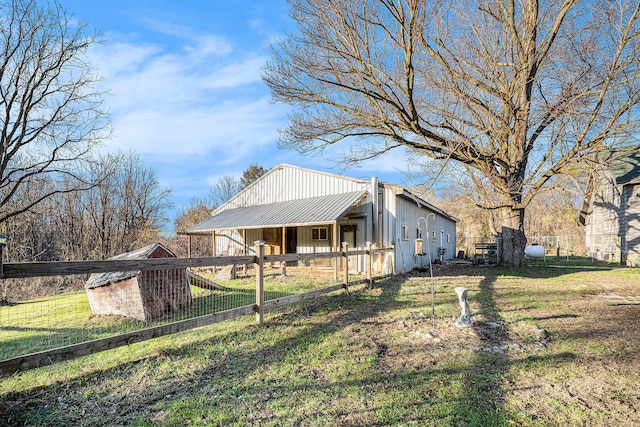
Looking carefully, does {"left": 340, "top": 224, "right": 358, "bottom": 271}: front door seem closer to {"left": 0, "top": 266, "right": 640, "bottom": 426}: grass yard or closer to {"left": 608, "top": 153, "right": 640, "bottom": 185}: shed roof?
{"left": 0, "top": 266, "right": 640, "bottom": 426}: grass yard

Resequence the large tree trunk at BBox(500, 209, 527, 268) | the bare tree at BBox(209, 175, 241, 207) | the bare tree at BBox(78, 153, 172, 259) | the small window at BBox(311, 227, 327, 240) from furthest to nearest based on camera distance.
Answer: the bare tree at BBox(209, 175, 241, 207), the bare tree at BBox(78, 153, 172, 259), the small window at BBox(311, 227, 327, 240), the large tree trunk at BBox(500, 209, 527, 268)

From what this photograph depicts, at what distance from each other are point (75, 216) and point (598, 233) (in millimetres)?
32287

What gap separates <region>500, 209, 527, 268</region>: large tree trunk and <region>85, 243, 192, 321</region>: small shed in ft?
42.1

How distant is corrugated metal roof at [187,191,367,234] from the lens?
1259cm

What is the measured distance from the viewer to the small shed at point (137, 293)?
6535 mm

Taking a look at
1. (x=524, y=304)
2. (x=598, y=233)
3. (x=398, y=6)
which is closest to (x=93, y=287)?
(x=524, y=304)

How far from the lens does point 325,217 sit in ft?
39.6

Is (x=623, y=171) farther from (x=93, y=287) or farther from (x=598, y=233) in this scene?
(x=93, y=287)

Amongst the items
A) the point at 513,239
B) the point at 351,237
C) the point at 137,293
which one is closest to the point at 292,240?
the point at 351,237

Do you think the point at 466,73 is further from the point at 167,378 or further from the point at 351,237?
the point at 167,378

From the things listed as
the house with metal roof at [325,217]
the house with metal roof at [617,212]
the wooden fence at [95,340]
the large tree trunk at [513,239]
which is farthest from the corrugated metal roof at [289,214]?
the house with metal roof at [617,212]

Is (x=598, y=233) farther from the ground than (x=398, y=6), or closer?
closer

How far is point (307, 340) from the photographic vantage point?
4840mm

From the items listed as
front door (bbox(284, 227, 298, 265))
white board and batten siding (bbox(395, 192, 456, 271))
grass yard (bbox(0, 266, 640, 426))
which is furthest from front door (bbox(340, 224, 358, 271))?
grass yard (bbox(0, 266, 640, 426))
